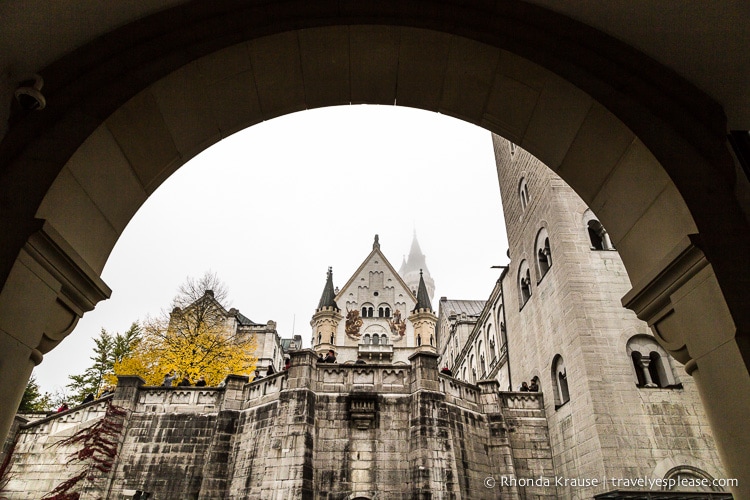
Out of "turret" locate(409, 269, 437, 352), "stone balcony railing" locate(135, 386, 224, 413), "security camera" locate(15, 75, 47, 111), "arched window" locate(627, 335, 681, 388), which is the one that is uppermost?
"turret" locate(409, 269, 437, 352)

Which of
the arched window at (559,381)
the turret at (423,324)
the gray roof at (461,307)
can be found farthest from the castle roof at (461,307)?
the arched window at (559,381)

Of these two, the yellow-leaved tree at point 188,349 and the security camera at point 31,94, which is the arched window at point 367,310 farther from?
the security camera at point 31,94

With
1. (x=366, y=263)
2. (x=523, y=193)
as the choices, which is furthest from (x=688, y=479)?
(x=366, y=263)

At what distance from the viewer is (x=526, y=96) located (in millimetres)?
4336

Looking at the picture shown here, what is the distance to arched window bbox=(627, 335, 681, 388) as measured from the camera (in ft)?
54.7

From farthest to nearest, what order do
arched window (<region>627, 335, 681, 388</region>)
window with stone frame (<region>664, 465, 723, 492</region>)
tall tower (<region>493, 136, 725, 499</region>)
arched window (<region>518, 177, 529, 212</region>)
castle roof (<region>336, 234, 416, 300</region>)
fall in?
1. castle roof (<region>336, 234, 416, 300</region>)
2. arched window (<region>518, 177, 529, 212</region>)
3. arched window (<region>627, 335, 681, 388</region>)
4. tall tower (<region>493, 136, 725, 499</region>)
5. window with stone frame (<region>664, 465, 723, 492</region>)

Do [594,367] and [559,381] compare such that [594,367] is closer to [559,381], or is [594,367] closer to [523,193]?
[559,381]

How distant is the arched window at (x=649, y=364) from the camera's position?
16.7m

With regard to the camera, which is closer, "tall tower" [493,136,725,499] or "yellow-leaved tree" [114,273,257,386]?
"tall tower" [493,136,725,499]

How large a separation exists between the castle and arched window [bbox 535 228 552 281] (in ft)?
0.27

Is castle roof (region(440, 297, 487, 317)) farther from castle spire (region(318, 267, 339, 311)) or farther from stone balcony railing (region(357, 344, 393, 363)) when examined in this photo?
castle spire (region(318, 267, 339, 311))

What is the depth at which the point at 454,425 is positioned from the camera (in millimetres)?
18422

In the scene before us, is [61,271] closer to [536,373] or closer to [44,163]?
[44,163]

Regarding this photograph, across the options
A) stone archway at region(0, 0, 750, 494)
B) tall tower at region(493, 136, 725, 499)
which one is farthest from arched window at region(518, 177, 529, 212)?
stone archway at region(0, 0, 750, 494)
